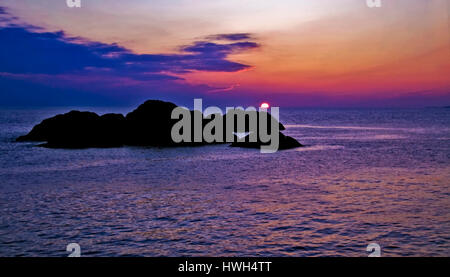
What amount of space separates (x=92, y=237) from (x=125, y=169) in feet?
63.8

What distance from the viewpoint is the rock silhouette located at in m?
56.5

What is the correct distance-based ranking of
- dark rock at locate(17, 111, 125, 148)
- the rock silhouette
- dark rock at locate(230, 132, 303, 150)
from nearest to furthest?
dark rock at locate(230, 132, 303, 150) < dark rock at locate(17, 111, 125, 148) < the rock silhouette

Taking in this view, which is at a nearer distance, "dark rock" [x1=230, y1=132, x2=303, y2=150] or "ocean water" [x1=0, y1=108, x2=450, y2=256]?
"ocean water" [x1=0, y1=108, x2=450, y2=256]

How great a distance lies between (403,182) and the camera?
25.9 metres

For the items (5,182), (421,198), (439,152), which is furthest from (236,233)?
(439,152)

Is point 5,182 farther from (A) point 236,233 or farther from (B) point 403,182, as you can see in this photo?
(B) point 403,182

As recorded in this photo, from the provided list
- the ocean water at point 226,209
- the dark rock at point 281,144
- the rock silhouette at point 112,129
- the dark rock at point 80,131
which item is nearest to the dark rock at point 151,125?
the rock silhouette at point 112,129

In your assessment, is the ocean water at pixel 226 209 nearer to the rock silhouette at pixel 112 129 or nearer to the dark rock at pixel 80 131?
the dark rock at pixel 80 131

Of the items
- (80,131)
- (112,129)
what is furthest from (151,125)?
(80,131)

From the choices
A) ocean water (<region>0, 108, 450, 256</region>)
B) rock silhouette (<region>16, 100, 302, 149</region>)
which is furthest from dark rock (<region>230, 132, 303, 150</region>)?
ocean water (<region>0, 108, 450, 256</region>)

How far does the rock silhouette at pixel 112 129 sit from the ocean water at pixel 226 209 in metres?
20.6

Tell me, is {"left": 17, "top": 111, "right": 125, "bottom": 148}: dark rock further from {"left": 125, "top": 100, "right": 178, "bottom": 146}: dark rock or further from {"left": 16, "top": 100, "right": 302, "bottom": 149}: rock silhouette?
{"left": 125, "top": 100, "right": 178, "bottom": 146}: dark rock

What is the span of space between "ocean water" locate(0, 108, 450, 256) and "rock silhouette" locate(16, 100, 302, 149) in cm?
2055

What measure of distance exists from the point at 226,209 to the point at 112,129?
47.3m
